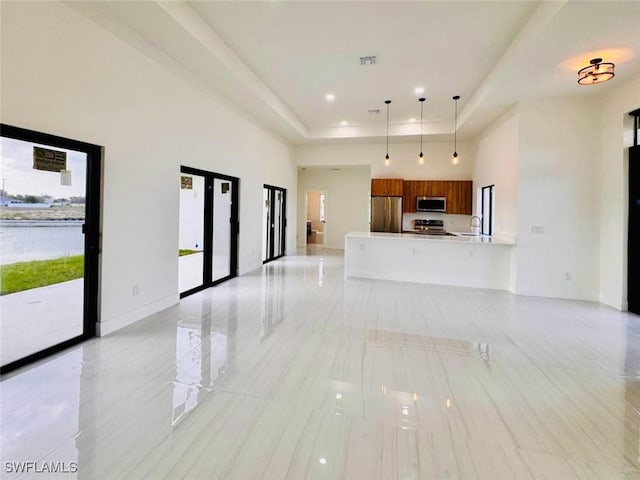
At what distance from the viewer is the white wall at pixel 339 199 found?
11906mm

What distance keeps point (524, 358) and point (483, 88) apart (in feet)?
14.7

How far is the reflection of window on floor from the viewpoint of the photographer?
24.7ft

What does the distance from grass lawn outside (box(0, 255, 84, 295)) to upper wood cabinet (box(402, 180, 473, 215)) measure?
7.58 meters

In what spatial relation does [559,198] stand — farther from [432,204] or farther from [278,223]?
[278,223]

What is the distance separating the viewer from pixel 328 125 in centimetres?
868

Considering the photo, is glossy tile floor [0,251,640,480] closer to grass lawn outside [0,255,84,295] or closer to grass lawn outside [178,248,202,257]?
grass lawn outside [0,255,84,295]

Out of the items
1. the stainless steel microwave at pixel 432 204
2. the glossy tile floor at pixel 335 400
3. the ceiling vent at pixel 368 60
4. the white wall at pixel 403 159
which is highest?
the ceiling vent at pixel 368 60

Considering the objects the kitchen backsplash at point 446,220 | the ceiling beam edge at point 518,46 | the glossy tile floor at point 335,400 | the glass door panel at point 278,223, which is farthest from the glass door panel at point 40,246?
the kitchen backsplash at point 446,220

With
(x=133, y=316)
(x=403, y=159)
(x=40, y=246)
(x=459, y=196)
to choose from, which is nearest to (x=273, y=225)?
(x=403, y=159)

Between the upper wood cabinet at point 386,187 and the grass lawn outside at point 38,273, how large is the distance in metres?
7.12

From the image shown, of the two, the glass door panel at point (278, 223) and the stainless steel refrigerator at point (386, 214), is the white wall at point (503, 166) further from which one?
the glass door panel at point (278, 223)

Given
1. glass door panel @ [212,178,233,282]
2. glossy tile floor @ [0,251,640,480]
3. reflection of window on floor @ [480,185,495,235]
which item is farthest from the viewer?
reflection of window on floor @ [480,185,495,235]

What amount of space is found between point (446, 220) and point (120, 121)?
25.8 feet

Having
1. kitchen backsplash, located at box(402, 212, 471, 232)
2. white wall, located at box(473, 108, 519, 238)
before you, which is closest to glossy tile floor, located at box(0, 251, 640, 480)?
white wall, located at box(473, 108, 519, 238)
